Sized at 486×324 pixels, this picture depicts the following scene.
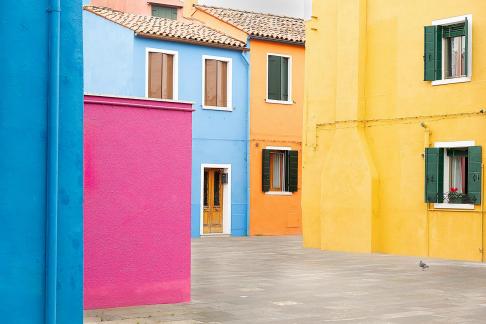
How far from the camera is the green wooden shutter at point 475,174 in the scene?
1897 cm

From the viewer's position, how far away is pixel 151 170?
11.0 meters

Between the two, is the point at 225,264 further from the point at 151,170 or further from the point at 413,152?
the point at 151,170

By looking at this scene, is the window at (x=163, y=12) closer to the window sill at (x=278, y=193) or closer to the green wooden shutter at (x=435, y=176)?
the window sill at (x=278, y=193)

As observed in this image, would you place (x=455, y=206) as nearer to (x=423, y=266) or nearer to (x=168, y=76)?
(x=423, y=266)

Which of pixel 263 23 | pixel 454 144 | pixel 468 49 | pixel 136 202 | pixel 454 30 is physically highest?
pixel 263 23

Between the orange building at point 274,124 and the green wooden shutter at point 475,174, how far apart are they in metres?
10.8

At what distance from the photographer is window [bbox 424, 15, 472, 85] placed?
1984 centimetres

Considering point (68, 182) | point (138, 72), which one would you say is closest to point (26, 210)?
point (68, 182)

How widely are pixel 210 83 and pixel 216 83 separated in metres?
0.25

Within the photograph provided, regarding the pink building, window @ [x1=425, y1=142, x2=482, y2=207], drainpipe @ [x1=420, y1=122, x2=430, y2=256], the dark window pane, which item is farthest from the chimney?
window @ [x1=425, y1=142, x2=482, y2=207]

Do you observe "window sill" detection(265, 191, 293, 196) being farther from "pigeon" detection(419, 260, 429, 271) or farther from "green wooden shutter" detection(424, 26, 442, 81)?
"pigeon" detection(419, 260, 429, 271)

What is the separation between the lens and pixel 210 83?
2850cm

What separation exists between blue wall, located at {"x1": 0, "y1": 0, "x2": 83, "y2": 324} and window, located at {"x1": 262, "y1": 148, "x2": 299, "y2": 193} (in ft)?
77.9

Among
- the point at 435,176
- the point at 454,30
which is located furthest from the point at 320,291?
the point at 454,30
